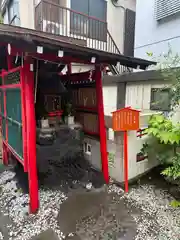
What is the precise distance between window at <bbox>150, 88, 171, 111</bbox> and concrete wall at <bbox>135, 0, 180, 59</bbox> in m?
1.30

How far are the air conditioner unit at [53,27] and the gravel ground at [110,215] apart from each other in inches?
208

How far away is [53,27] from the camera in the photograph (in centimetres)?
624

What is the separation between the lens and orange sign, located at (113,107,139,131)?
11.0ft

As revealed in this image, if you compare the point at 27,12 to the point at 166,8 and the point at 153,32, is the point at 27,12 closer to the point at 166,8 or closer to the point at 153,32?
the point at 153,32

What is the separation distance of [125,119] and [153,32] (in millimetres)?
3660

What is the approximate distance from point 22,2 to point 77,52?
5.64 m

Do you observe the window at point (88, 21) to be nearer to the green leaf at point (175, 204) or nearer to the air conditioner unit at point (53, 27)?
the air conditioner unit at point (53, 27)

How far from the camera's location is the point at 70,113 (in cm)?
447

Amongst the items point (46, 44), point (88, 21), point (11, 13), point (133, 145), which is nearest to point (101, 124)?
point (133, 145)

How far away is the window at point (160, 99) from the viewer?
14.6 feet

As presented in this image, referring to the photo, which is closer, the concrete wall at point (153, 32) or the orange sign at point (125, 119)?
the orange sign at point (125, 119)

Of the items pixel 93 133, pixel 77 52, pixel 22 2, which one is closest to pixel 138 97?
pixel 93 133

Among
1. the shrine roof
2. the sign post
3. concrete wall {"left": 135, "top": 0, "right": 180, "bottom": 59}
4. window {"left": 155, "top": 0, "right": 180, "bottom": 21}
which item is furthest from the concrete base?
window {"left": 155, "top": 0, "right": 180, "bottom": 21}

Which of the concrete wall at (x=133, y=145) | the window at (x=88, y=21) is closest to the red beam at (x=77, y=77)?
the concrete wall at (x=133, y=145)
